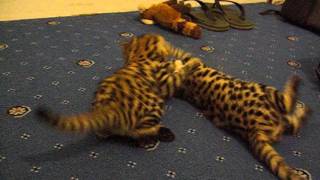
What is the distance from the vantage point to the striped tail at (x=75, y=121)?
0.88 metres

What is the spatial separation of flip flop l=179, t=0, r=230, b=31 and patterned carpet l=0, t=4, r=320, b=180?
65 millimetres

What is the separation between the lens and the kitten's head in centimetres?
138

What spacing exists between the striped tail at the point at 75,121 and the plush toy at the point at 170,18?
1.10 meters

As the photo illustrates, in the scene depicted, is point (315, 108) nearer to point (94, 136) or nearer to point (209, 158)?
point (209, 158)

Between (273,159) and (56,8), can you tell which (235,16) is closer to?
(56,8)

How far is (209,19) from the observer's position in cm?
218

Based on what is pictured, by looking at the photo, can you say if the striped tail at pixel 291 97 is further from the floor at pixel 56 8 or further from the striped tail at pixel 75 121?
the floor at pixel 56 8

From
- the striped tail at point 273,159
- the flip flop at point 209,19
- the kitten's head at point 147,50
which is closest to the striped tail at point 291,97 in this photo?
the striped tail at point 273,159

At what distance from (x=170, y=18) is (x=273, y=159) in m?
1.15

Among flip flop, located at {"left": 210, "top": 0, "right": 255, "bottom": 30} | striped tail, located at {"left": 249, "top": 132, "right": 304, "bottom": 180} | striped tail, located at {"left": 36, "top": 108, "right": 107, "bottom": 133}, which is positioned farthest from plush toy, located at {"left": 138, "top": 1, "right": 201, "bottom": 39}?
striped tail, located at {"left": 36, "top": 108, "right": 107, "bottom": 133}

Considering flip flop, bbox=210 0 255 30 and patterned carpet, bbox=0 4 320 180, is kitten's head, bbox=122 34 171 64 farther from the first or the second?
flip flop, bbox=210 0 255 30

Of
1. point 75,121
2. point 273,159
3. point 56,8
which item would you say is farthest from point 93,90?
point 56,8

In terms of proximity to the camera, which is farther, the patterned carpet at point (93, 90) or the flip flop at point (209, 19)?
the flip flop at point (209, 19)

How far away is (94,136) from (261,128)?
570 mm
